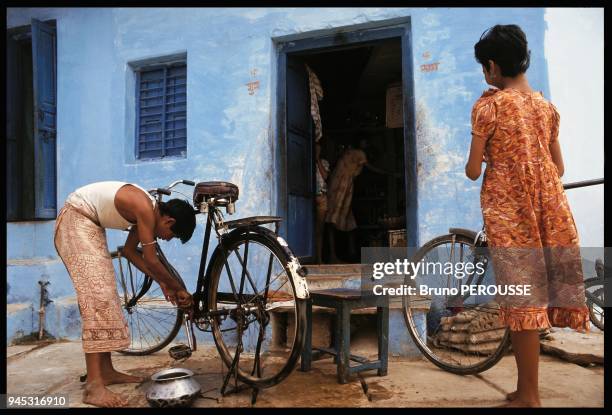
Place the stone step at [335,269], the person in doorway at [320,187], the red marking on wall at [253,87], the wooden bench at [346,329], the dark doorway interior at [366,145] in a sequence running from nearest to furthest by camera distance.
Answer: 1. the wooden bench at [346,329]
2. the stone step at [335,269]
3. the red marking on wall at [253,87]
4. the person in doorway at [320,187]
5. the dark doorway interior at [366,145]

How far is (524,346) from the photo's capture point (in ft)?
7.81

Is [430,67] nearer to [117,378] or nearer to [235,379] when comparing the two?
[235,379]

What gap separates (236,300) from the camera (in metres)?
2.90

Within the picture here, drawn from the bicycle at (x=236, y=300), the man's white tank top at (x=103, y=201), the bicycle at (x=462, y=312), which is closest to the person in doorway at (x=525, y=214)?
the bicycle at (x=462, y=312)

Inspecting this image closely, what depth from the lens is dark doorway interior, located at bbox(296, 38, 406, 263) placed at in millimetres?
7754

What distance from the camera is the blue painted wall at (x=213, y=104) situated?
4.03m

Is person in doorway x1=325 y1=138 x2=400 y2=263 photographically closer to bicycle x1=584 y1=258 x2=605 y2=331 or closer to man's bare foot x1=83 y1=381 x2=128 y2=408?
bicycle x1=584 y1=258 x2=605 y2=331

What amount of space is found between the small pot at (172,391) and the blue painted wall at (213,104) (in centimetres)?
201

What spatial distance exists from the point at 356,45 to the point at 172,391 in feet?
11.3

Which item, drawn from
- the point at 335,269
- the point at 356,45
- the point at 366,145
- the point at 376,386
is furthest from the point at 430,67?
the point at 366,145

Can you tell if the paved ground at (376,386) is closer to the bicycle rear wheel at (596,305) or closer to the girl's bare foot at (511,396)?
the girl's bare foot at (511,396)

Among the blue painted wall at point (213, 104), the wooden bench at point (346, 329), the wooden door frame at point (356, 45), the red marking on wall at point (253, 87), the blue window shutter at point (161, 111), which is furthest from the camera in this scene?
the blue window shutter at point (161, 111)

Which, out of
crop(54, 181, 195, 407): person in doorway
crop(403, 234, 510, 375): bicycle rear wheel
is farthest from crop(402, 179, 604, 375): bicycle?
crop(54, 181, 195, 407): person in doorway

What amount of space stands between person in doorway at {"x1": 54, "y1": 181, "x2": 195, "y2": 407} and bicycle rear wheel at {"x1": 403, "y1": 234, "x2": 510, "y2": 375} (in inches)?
70.0
